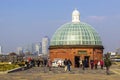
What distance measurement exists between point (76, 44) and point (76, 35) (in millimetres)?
1460

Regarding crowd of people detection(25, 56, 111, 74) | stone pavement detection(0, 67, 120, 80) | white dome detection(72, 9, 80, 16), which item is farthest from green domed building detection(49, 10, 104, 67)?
stone pavement detection(0, 67, 120, 80)

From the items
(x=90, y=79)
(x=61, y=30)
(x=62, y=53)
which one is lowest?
(x=90, y=79)

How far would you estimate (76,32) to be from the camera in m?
60.6

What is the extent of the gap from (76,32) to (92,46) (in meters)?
3.45

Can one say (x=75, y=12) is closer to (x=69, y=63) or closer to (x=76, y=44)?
(x=76, y=44)

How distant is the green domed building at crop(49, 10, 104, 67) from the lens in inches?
2359

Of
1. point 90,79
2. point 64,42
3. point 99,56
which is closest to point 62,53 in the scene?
point 64,42

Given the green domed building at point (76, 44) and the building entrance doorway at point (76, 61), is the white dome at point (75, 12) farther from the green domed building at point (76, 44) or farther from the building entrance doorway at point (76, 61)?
the building entrance doorway at point (76, 61)

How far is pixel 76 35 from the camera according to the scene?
60.4m

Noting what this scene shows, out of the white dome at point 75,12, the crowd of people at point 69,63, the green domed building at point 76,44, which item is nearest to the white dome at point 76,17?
the white dome at point 75,12

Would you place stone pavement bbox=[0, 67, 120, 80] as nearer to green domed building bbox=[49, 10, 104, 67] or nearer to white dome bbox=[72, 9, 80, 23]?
green domed building bbox=[49, 10, 104, 67]

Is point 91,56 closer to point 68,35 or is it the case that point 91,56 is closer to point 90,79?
point 68,35

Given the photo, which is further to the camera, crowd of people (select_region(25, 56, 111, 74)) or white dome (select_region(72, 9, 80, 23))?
white dome (select_region(72, 9, 80, 23))

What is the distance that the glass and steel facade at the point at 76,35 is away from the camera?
60344 mm
